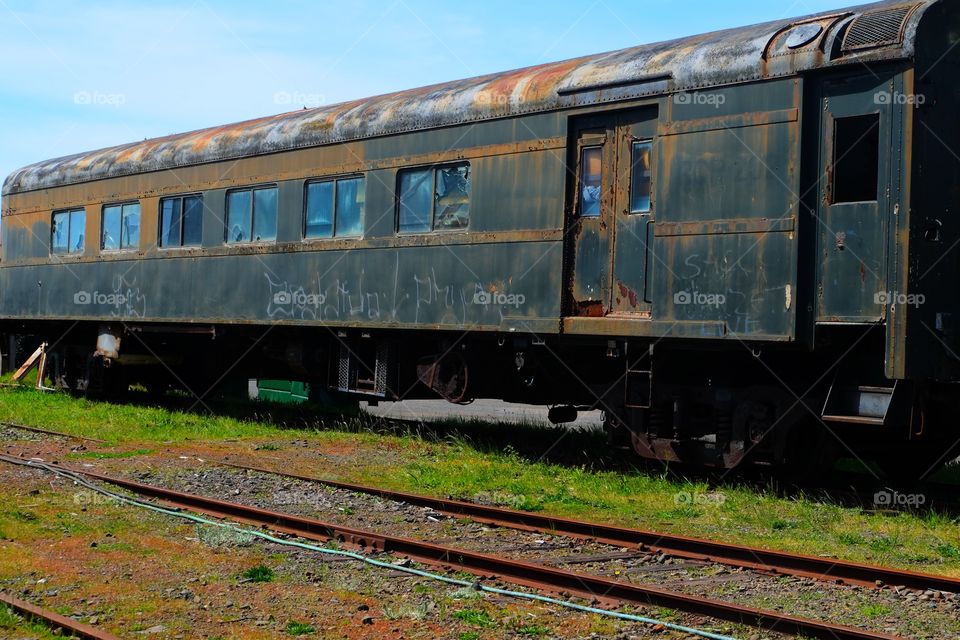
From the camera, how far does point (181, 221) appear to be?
15.9 m

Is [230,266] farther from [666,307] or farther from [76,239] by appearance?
[666,307]

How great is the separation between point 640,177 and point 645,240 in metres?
0.62

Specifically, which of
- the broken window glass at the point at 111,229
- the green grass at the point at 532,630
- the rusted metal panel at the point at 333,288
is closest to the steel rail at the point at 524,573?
the green grass at the point at 532,630

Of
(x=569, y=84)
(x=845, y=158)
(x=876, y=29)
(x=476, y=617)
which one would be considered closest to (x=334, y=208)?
(x=569, y=84)

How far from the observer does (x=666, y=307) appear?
388 inches

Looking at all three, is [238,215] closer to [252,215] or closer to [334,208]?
[252,215]

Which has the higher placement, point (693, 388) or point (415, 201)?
point (415, 201)

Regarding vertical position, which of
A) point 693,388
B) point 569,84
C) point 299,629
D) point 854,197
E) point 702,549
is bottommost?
point 299,629

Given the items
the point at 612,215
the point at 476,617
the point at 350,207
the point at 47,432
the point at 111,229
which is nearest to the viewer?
the point at 476,617

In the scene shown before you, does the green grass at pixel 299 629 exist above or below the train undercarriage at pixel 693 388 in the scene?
below

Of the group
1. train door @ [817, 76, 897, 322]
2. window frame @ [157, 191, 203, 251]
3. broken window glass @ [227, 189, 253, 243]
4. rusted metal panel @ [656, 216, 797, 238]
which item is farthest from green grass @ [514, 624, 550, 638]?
window frame @ [157, 191, 203, 251]

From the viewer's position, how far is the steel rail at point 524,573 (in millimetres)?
5496

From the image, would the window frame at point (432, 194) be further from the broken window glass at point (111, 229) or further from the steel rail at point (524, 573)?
the broken window glass at point (111, 229)

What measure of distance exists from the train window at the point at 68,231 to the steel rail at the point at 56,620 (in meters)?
13.1
